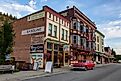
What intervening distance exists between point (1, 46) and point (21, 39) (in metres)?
12.8

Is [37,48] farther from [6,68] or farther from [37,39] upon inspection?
[6,68]

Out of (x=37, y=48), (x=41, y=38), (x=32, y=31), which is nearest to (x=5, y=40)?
(x=41, y=38)

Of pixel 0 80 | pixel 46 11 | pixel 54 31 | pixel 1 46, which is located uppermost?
pixel 46 11

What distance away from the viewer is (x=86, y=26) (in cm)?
5488

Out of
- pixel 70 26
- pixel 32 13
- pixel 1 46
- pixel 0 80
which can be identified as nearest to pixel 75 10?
pixel 70 26

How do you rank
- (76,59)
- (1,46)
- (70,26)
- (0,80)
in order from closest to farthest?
(0,80), (1,46), (70,26), (76,59)

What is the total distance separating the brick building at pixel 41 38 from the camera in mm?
32969

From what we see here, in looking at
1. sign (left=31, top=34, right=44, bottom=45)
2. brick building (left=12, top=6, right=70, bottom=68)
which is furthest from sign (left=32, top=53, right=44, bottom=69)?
sign (left=31, top=34, right=44, bottom=45)

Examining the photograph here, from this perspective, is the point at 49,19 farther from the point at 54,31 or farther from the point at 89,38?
the point at 89,38

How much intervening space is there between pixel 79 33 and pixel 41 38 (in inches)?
643

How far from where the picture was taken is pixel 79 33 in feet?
157

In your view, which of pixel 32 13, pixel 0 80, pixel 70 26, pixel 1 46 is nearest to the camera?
pixel 0 80

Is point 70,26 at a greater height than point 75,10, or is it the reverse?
point 75,10

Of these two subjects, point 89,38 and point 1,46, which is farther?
point 89,38
